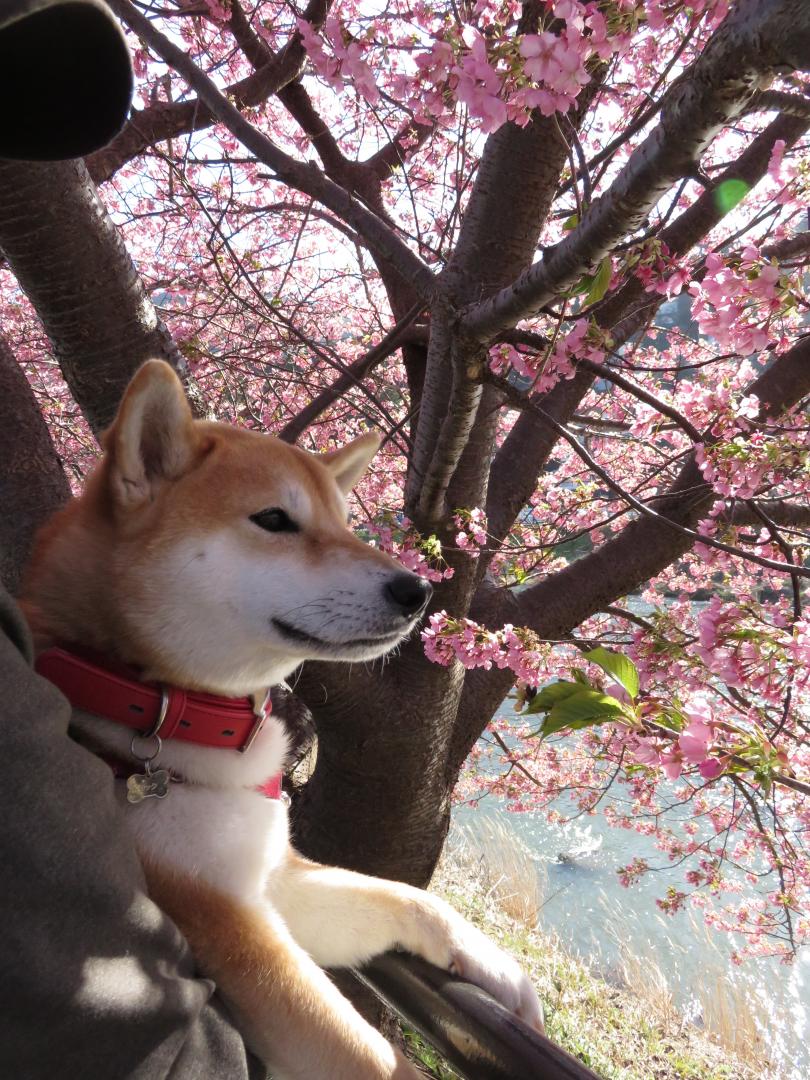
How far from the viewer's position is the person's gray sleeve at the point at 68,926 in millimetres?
688

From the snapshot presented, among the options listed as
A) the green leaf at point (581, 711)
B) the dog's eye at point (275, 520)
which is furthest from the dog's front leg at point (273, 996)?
the dog's eye at point (275, 520)

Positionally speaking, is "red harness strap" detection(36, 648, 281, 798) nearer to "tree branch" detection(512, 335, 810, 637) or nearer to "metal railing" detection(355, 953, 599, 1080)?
"metal railing" detection(355, 953, 599, 1080)

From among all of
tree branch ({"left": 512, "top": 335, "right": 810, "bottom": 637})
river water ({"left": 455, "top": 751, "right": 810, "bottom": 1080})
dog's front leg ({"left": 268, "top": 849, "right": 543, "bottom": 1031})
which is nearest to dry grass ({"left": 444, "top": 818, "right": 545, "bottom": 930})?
river water ({"left": 455, "top": 751, "right": 810, "bottom": 1080})

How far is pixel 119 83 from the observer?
916 millimetres

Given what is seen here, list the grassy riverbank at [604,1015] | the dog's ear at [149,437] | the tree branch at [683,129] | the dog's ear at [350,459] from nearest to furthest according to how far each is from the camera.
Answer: the tree branch at [683,129]
the dog's ear at [149,437]
the dog's ear at [350,459]
the grassy riverbank at [604,1015]

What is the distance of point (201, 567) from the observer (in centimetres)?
146

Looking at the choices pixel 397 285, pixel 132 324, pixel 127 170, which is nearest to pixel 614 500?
pixel 397 285

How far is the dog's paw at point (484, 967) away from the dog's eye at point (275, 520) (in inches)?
37.3

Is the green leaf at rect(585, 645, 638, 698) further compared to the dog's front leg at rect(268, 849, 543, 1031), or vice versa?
the dog's front leg at rect(268, 849, 543, 1031)

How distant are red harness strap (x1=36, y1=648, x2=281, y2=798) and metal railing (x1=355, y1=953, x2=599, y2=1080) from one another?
56 cm

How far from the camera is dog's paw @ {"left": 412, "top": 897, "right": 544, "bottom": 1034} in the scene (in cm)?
139

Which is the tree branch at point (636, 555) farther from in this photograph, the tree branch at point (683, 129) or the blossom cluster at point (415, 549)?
the tree branch at point (683, 129)

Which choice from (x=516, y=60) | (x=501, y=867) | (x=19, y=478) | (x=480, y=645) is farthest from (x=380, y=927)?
(x=501, y=867)

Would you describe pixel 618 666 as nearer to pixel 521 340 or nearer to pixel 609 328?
pixel 521 340
